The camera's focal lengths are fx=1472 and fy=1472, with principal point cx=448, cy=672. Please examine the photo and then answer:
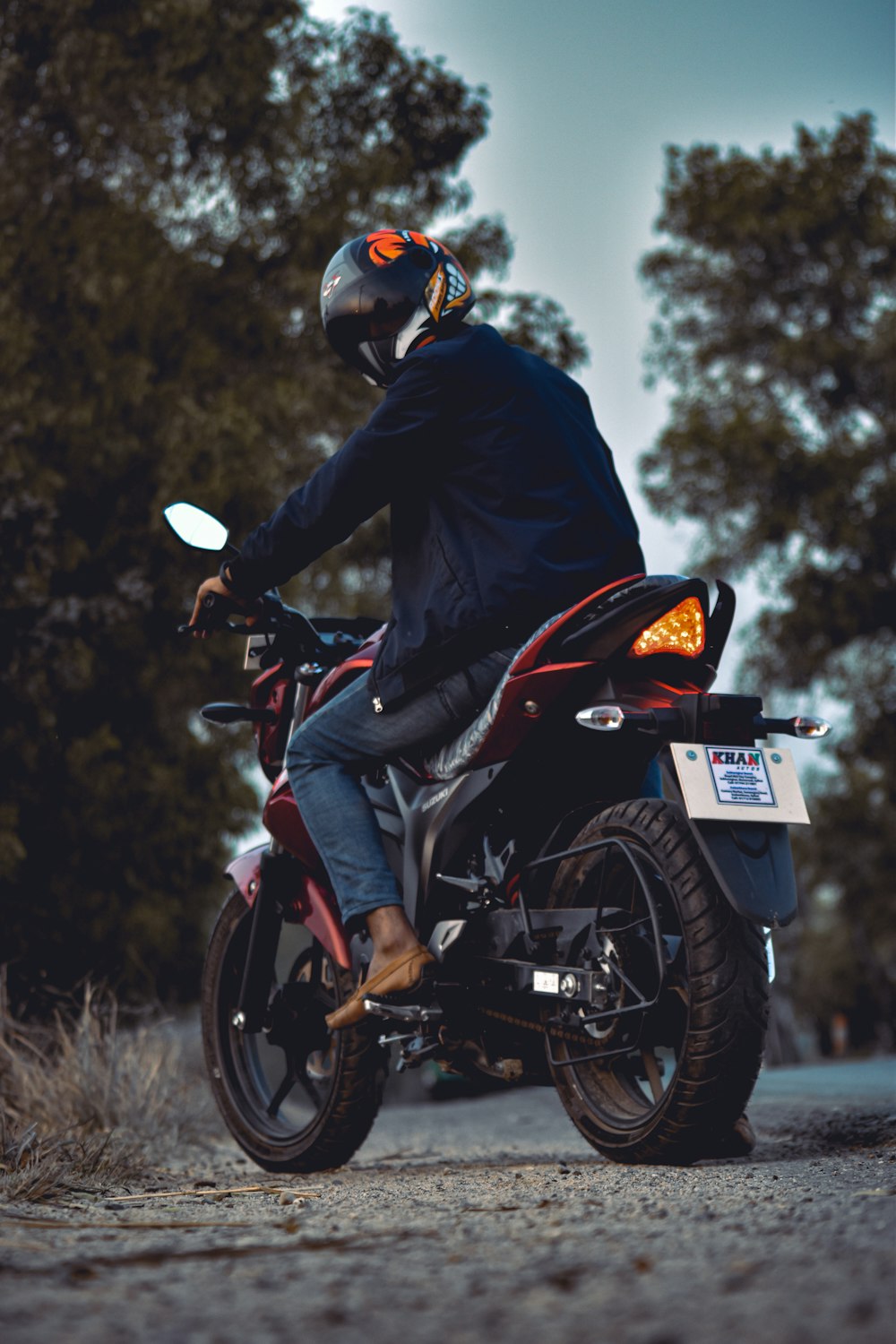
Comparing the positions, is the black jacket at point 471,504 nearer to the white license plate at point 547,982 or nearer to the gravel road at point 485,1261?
the white license plate at point 547,982

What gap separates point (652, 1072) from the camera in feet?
10.6

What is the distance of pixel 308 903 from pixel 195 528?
3.55 feet

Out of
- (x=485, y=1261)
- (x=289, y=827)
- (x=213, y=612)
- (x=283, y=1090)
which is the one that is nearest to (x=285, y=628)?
(x=213, y=612)

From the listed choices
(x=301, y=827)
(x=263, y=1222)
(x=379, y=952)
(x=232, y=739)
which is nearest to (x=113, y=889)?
(x=232, y=739)

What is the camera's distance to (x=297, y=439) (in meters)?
10.4

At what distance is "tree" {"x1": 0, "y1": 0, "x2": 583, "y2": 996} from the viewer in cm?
809

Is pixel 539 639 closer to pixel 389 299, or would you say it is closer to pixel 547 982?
pixel 547 982

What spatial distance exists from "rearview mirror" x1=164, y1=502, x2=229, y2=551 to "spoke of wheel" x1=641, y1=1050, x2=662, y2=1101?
5.70 ft

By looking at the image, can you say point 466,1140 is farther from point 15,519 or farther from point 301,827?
point 15,519

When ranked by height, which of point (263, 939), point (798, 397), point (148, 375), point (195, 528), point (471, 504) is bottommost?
point (263, 939)

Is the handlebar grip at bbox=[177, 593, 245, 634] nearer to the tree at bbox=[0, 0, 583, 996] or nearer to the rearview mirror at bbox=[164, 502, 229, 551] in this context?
the rearview mirror at bbox=[164, 502, 229, 551]

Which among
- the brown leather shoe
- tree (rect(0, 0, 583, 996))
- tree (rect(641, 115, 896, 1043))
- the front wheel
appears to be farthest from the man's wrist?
tree (rect(641, 115, 896, 1043))

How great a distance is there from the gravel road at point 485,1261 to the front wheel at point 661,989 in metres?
0.13

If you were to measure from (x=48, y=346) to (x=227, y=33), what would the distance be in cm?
279
